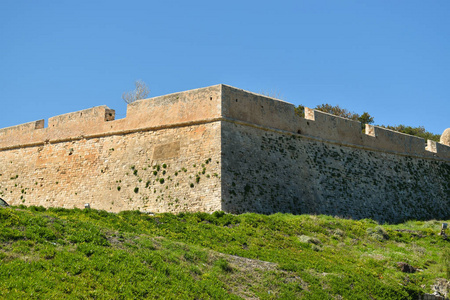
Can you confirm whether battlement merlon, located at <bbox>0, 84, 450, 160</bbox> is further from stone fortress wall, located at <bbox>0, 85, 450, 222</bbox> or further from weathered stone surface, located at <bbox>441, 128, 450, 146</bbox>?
weathered stone surface, located at <bbox>441, 128, 450, 146</bbox>

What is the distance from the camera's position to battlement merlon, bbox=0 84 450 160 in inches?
685

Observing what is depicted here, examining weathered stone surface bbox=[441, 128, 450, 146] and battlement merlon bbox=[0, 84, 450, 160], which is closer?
battlement merlon bbox=[0, 84, 450, 160]

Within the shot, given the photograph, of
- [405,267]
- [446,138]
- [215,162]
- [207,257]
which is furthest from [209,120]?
[446,138]

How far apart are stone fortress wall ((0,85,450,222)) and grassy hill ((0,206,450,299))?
7.90ft

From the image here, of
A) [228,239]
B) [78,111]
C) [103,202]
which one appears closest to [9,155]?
[78,111]

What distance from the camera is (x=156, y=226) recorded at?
12.1m

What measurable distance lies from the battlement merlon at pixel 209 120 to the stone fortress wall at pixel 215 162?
1.6 inches

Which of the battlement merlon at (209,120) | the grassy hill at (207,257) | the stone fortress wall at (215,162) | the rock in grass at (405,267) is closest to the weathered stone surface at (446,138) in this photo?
the battlement merlon at (209,120)

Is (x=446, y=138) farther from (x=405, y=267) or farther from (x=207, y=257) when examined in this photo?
(x=207, y=257)

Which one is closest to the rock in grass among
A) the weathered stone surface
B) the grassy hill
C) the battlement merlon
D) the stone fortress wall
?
the grassy hill

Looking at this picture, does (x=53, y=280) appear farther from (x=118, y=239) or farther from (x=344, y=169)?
(x=344, y=169)

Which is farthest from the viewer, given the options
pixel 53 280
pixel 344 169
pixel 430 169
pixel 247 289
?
pixel 430 169

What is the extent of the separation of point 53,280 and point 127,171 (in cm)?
1100

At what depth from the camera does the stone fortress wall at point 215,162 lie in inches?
653
